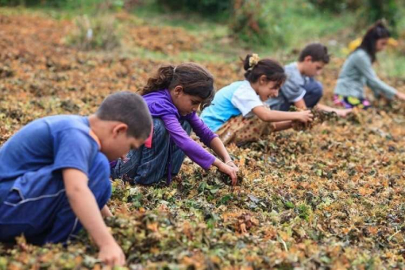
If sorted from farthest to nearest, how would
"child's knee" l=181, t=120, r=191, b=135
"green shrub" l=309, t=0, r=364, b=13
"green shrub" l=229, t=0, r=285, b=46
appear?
"green shrub" l=309, t=0, r=364, b=13
"green shrub" l=229, t=0, r=285, b=46
"child's knee" l=181, t=120, r=191, b=135

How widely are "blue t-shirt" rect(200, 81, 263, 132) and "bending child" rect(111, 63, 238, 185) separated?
122 cm

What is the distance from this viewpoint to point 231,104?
18.7 feet

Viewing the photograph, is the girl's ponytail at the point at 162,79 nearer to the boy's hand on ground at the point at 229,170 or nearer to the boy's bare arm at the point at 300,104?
the boy's hand on ground at the point at 229,170

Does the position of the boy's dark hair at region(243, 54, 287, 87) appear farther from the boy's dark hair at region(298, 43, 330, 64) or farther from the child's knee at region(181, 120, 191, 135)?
the boy's dark hair at region(298, 43, 330, 64)

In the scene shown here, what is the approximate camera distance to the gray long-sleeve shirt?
337 inches

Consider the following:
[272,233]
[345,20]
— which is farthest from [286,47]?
[272,233]

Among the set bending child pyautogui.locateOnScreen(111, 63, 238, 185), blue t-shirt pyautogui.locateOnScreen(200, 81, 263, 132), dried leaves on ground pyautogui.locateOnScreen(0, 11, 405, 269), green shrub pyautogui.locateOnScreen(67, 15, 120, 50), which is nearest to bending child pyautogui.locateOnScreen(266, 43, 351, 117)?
dried leaves on ground pyautogui.locateOnScreen(0, 11, 405, 269)

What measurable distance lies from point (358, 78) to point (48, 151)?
6.74 metres

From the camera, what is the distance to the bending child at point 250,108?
5488 mm

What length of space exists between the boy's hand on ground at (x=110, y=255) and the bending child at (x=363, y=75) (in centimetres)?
643

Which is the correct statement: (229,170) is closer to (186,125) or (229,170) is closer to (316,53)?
(186,125)

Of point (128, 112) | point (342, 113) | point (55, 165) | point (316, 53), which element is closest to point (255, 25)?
point (342, 113)

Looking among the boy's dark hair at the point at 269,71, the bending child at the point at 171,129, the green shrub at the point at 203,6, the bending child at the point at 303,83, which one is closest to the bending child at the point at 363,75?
the bending child at the point at 303,83

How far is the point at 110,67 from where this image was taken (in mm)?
9023
